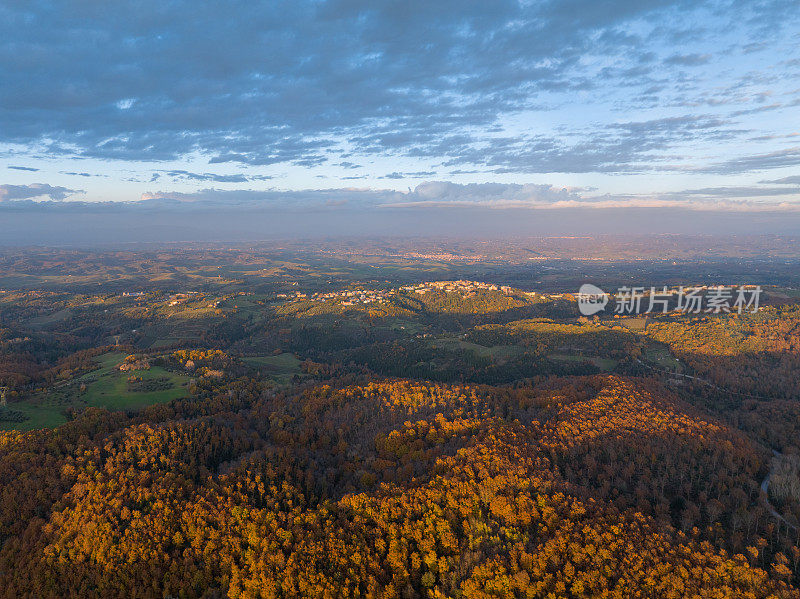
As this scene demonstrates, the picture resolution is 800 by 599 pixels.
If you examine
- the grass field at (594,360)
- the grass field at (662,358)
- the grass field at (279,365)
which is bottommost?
the grass field at (279,365)

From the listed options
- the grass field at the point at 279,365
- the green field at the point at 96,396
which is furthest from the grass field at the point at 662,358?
the green field at the point at 96,396

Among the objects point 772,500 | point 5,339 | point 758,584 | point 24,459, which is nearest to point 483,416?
point 772,500

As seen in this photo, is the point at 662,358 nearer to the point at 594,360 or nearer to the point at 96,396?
the point at 594,360

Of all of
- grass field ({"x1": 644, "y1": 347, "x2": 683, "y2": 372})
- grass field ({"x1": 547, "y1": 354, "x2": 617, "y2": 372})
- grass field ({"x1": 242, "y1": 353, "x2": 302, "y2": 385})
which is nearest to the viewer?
grass field ({"x1": 242, "y1": 353, "x2": 302, "y2": 385})

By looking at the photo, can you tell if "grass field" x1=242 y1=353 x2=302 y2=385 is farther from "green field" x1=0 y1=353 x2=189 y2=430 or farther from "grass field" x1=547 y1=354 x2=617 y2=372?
"grass field" x1=547 y1=354 x2=617 y2=372

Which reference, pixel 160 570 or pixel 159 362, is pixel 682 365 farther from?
pixel 159 362

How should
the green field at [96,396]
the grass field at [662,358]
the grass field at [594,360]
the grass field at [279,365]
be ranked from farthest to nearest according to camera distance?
the grass field at [594,360] → the grass field at [662,358] → the grass field at [279,365] → the green field at [96,396]

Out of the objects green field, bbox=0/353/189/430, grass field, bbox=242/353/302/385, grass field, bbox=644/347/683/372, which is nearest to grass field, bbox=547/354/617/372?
grass field, bbox=644/347/683/372

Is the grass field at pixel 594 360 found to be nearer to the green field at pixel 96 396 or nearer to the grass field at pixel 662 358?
the grass field at pixel 662 358
